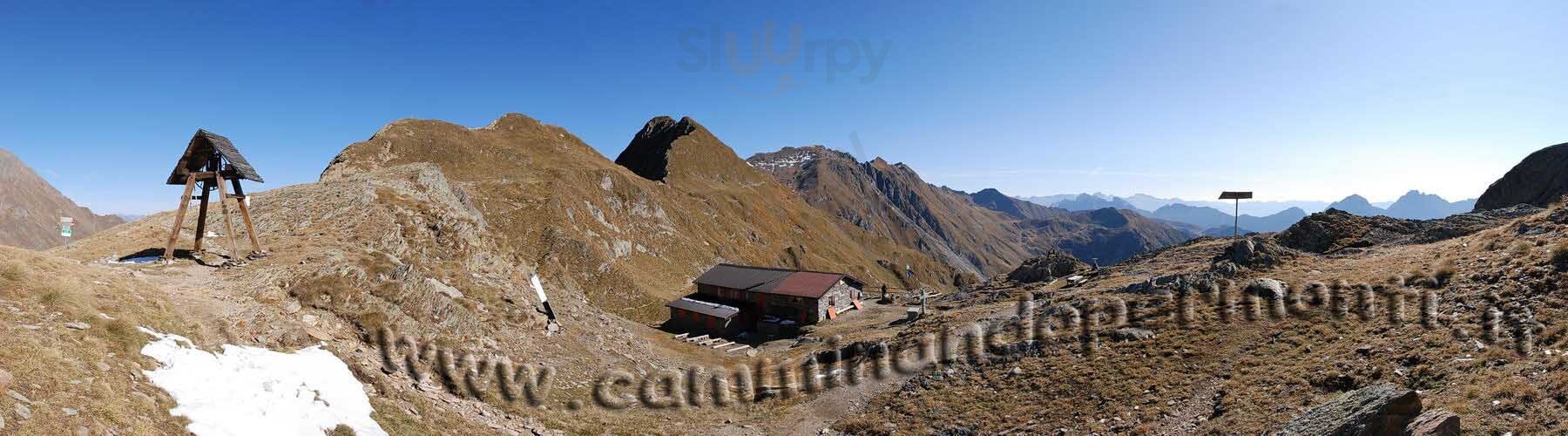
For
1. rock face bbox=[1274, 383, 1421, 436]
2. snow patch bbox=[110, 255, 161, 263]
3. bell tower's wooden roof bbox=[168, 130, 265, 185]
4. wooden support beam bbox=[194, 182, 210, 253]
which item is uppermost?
bell tower's wooden roof bbox=[168, 130, 265, 185]

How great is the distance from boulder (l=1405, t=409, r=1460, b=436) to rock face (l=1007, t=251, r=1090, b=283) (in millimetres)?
53641

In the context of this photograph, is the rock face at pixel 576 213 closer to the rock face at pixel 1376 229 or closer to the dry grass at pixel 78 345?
the dry grass at pixel 78 345

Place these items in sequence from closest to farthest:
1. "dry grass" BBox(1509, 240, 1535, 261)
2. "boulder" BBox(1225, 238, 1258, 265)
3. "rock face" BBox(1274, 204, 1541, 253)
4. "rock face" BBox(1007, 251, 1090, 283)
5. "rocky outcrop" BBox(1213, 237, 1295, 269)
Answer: "dry grass" BBox(1509, 240, 1535, 261)
"rocky outcrop" BBox(1213, 237, 1295, 269)
"boulder" BBox(1225, 238, 1258, 265)
"rock face" BBox(1274, 204, 1541, 253)
"rock face" BBox(1007, 251, 1090, 283)

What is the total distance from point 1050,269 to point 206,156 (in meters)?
70.4

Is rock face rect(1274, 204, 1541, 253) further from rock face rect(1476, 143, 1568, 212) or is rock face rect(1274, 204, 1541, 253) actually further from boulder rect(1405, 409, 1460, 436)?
boulder rect(1405, 409, 1460, 436)

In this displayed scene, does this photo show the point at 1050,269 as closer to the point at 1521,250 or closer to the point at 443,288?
the point at 1521,250

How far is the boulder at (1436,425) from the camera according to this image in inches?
408

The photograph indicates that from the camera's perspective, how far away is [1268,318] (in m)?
24.4

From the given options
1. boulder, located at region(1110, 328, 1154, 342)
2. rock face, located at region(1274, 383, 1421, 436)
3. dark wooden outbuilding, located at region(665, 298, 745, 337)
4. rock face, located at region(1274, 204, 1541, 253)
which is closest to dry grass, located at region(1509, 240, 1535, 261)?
boulder, located at region(1110, 328, 1154, 342)

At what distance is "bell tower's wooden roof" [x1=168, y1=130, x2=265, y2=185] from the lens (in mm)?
23891

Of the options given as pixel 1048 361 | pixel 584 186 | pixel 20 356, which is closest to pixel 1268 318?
pixel 1048 361

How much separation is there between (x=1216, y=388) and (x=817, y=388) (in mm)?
17371

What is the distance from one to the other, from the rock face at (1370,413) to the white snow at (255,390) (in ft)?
77.8

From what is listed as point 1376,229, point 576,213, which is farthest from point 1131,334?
point 576,213
